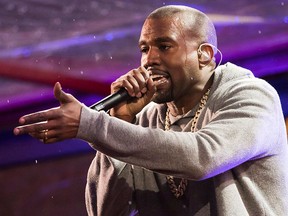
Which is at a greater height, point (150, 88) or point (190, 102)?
point (150, 88)

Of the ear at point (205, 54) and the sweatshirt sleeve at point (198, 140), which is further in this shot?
the ear at point (205, 54)

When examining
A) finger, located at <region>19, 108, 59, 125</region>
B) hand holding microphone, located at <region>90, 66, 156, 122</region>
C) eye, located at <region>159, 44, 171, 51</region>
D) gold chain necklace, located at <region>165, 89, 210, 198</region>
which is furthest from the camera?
eye, located at <region>159, 44, 171, 51</region>

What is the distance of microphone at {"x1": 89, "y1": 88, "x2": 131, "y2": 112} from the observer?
5.86 feet

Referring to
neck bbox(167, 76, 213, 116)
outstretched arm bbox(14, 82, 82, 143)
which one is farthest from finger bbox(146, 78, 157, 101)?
outstretched arm bbox(14, 82, 82, 143)

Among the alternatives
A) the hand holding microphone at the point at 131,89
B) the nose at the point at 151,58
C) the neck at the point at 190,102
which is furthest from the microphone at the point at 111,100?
the neck at the point at 190,102

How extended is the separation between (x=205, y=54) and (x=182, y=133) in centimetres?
55

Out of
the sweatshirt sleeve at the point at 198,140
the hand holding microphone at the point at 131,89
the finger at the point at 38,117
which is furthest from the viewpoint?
the hand holding microphone at the point at 131,89

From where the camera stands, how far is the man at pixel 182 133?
171 cm

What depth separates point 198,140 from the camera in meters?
1.78

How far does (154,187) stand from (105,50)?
1.56 metres

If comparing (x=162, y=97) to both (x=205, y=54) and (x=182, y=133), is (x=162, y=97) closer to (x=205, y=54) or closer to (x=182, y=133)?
(x=205, y=54)

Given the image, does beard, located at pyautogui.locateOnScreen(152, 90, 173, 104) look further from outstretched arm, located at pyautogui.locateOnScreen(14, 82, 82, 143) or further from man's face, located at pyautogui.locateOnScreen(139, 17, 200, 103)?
outstretched arm, located at pyautogui.locateOnScreen(14, 82, 82, 143)

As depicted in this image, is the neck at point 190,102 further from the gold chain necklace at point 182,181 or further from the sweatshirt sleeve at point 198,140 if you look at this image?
the sweatshirt sleeve at point 198,140

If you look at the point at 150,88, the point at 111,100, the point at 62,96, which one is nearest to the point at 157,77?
the point at 150,88
